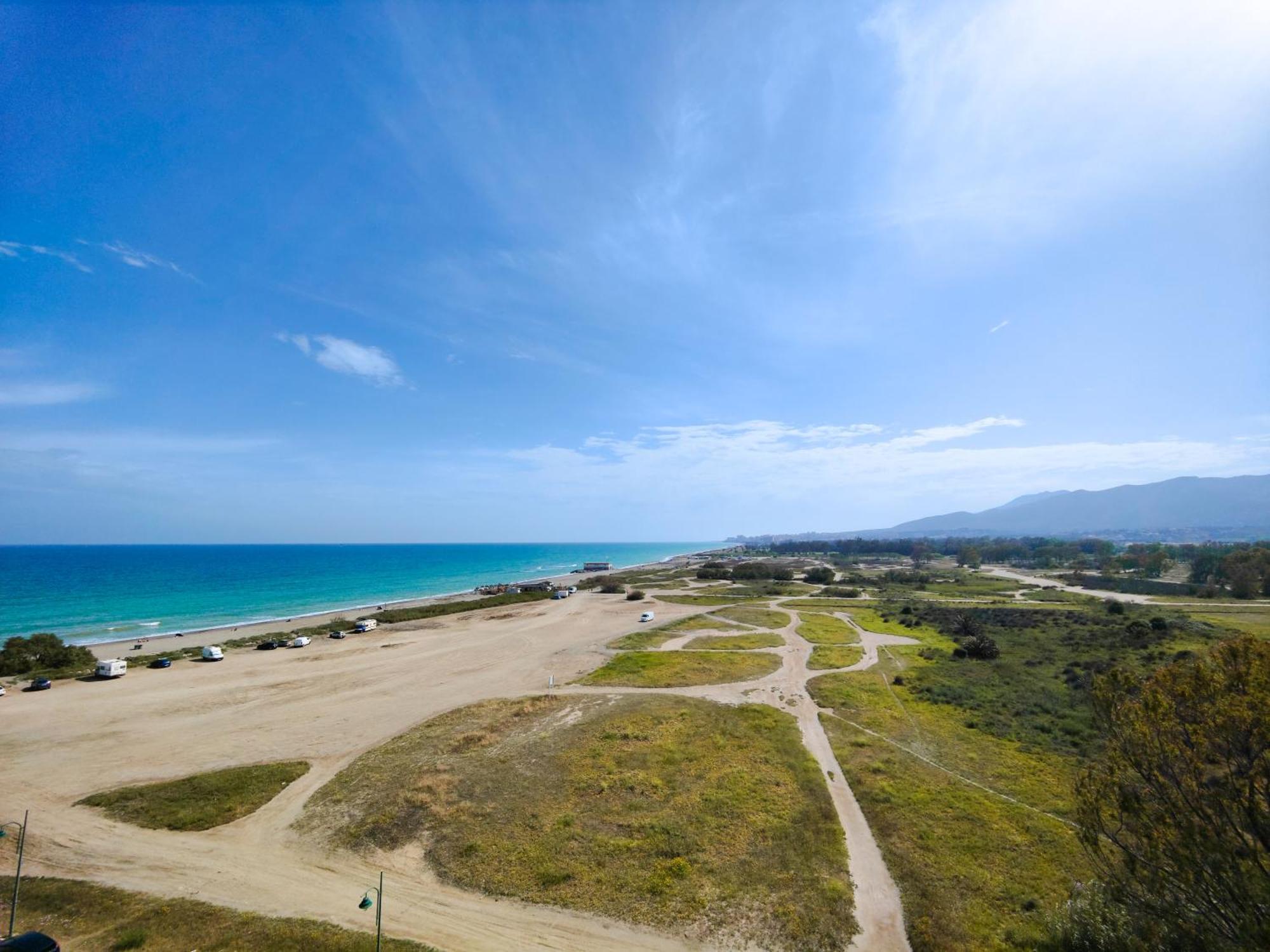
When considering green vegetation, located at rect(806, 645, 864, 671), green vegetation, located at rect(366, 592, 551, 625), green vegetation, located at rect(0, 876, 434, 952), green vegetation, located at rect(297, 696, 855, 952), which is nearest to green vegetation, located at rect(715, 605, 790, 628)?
green vegetation, located at rect(806, 645, 864, 671)

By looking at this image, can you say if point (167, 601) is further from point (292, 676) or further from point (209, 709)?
point (209, 709)

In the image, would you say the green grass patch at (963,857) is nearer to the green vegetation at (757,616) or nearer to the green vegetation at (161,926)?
the green vegetation at (161,926)

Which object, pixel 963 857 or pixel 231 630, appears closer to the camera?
pixel 963 857

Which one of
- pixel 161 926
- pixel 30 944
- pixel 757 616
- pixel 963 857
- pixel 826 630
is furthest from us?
pixel 757 616

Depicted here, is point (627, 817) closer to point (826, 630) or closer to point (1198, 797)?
point (1198, 797)

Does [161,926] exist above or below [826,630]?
above

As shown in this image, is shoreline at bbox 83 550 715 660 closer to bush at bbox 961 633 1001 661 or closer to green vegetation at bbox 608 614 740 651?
green vegetation at bbox 608 614 740 651

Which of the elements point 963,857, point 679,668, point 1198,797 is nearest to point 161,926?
point 963,857
